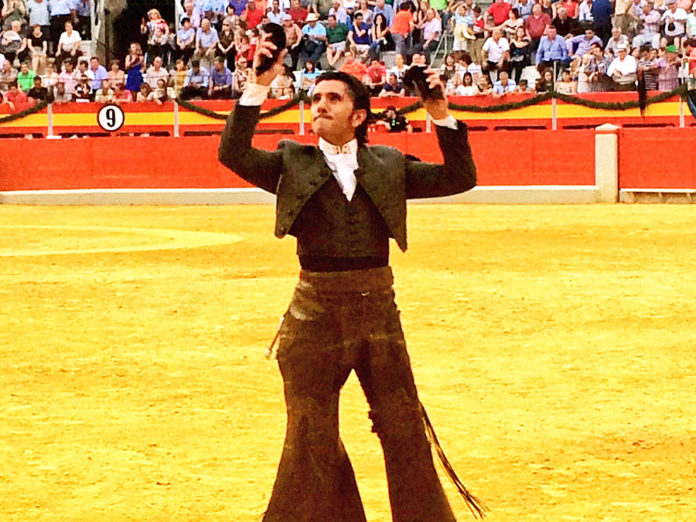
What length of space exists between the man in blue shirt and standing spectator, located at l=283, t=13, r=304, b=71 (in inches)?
152

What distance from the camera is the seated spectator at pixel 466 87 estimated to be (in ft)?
77.3

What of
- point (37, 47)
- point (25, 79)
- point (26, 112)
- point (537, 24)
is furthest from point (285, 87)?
point (37, 47)

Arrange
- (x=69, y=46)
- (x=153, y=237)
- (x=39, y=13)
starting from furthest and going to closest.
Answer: (x=39, y=13), (x=69, y=46), (x=153, y=237)

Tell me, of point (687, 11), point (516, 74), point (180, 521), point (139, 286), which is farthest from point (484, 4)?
point (180, 521)

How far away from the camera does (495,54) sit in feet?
76.3

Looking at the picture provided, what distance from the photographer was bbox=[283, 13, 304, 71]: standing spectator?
24547mm

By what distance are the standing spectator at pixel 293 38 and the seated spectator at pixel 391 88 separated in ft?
5.70

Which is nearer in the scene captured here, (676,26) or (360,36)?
(676,26)

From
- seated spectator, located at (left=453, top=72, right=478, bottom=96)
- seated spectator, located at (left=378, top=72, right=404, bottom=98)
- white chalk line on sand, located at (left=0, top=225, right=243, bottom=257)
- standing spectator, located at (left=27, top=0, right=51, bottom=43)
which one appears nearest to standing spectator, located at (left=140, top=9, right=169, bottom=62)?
standing spectator, located at (left=27, top=0, right=51, bottom=43)

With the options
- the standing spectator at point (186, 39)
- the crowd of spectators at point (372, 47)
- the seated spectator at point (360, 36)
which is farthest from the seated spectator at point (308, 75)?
the standing spectator at point (186, 39)

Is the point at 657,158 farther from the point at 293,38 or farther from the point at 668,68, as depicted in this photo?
the point at 293,38

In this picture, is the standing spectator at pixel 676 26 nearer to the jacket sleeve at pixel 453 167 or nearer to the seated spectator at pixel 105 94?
the seated spectator at pixel 105 94

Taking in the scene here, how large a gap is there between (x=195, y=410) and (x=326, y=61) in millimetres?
18147

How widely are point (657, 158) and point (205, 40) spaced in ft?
27.3
